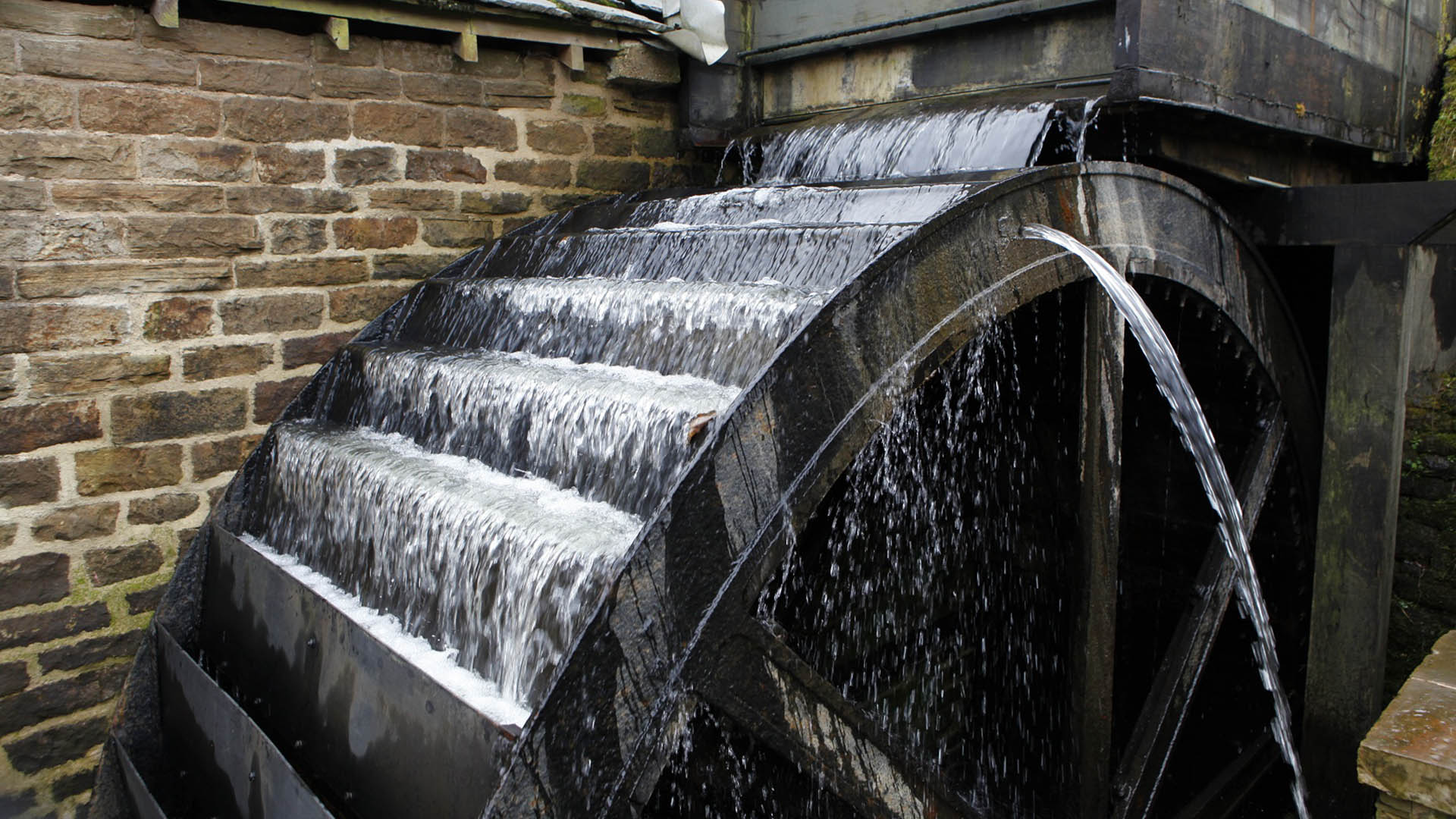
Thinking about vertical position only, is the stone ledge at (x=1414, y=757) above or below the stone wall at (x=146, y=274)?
below

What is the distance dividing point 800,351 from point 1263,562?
10.4 feet

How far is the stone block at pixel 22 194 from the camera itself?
3266 millimetres

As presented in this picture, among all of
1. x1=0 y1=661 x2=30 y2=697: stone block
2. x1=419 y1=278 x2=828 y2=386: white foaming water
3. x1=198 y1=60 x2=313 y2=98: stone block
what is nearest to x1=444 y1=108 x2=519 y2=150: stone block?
x1=198 y1=60 x2=313 y2=98: stone block

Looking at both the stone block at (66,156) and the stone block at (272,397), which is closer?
the stone block at (66,156)

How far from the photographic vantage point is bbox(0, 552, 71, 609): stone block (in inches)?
132

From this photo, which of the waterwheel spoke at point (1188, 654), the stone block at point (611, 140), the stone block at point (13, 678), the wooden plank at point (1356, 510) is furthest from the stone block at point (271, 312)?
the wooden plank at point (1356, 510)

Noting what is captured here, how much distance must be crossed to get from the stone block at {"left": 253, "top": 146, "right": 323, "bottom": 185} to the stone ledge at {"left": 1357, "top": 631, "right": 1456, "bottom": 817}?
3851mm

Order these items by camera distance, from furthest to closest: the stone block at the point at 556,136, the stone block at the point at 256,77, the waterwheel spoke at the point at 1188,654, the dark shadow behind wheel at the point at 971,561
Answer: the stone block at the point at 556,136, the stone block at the point at 256,77, the waterwheel spoke at the point at 1188,654, the dark shadow behind wheel at the point at 971,561

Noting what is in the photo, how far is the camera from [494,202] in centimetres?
444

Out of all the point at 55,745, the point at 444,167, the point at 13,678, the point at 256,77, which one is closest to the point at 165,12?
the point at 256,77

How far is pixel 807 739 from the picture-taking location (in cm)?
228

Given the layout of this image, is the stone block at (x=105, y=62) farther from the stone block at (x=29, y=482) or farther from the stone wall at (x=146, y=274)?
the stone block at (x=29, y=482)

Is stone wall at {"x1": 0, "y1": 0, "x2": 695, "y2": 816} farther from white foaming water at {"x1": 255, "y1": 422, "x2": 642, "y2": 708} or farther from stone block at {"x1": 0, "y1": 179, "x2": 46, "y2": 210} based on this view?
white foaming water at {"x1": 255, "y1": 422, "x2": 642, "y2": 708}

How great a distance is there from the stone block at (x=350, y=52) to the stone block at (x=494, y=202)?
0.64m
